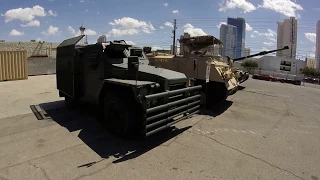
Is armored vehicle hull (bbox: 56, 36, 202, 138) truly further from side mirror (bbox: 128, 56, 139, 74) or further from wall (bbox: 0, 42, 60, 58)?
wall (bbox: 0, 42, 60, 58)

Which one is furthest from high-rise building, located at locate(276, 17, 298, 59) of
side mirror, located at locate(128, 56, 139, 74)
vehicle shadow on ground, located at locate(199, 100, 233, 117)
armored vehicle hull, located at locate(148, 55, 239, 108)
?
side mirror, located at locate(128, 56, 139, 74)

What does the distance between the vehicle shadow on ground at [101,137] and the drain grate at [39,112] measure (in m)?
0.12

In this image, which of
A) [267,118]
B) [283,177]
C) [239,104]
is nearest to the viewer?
[283,177]

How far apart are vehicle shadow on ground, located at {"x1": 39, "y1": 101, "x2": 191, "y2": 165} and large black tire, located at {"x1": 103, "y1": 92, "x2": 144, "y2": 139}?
184 mm

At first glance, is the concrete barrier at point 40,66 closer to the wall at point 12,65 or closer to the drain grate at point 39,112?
the wall at point 12,65

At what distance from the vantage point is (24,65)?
1875cm

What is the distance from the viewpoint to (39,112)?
26.6 feet

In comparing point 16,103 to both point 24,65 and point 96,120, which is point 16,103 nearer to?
point 96,120

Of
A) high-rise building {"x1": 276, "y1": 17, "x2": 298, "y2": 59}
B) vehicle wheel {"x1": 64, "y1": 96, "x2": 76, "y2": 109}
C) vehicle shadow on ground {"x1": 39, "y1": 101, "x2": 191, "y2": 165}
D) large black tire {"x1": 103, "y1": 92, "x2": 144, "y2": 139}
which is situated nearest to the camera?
vehicle shadow on ground {"x1": 39, "y1": 101, "x2": 191, "y2": 165}

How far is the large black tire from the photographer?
5.44m

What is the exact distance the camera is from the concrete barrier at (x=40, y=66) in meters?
22.3

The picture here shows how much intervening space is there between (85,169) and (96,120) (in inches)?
117

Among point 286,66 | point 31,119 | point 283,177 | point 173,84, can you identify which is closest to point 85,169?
point 173,84

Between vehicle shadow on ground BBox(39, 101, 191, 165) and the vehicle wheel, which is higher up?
the vehicle wheel
